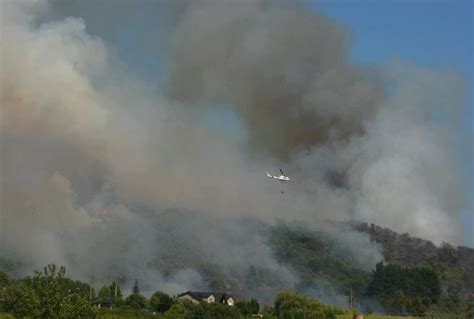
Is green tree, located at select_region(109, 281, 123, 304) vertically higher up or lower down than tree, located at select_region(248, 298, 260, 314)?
higher up

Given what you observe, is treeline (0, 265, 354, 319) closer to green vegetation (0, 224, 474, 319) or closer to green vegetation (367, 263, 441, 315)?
green vegetation (0, 224, 474, 319)

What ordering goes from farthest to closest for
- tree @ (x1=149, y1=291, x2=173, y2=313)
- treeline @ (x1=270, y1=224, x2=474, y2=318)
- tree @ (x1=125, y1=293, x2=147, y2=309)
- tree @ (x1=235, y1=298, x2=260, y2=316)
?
treeline @ (x1=270, y1=224, x2=474, y2=318), tree @ (x1=125, y1=293, x2=147, y2=309), tree @ (x1=149, y1=291, x2=173, y2=313), tree @ (x1=235, y1=298, x2=260, y2=316)

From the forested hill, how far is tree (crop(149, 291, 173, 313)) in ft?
146

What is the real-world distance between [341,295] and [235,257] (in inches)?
839

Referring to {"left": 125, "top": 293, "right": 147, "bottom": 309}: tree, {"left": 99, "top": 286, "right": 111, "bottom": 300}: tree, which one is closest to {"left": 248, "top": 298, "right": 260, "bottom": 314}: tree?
{"left": 125, "top": 293, "right": 147, "bottom": 309}: tree

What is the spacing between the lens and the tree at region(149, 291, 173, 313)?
93.9m

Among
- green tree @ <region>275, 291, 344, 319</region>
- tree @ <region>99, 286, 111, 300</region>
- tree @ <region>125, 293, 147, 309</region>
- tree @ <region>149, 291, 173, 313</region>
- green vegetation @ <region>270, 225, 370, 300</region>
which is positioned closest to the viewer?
green tree @ <region>275, 291, 344, 319</region>

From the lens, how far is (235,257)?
129 meters

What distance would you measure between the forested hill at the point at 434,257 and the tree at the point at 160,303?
4457cm

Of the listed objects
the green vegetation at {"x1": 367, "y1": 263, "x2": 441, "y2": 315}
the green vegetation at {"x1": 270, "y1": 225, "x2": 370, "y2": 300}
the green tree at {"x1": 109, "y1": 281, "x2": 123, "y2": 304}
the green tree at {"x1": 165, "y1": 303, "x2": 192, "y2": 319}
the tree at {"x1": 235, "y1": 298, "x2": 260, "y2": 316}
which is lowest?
the green tree at {"x1": 165, "y1": 303, "x2": 192, "y2": 319}

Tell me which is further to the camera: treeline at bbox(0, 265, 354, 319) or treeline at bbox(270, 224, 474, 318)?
treeline at bbox(270, 224, 474, 318)

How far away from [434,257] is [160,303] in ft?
169

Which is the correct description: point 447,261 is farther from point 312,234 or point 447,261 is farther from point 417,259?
point 312,234

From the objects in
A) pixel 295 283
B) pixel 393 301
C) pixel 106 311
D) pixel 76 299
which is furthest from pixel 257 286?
pixel 76 299
